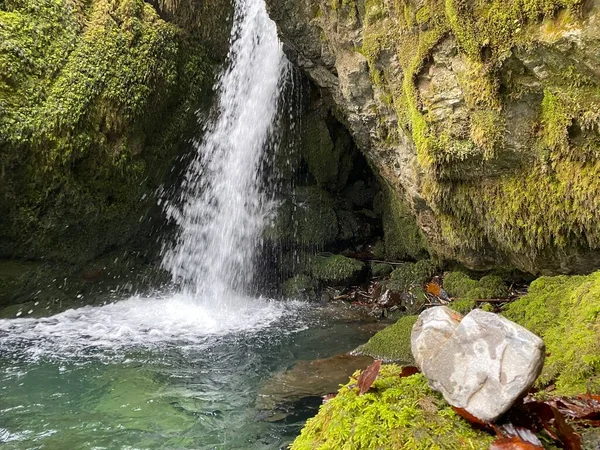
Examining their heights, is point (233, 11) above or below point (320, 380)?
above

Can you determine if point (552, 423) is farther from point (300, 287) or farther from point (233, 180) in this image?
point (233, 180)

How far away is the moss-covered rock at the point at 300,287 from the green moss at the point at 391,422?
260 inches

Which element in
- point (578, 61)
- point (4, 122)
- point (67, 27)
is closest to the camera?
point (578, 61)

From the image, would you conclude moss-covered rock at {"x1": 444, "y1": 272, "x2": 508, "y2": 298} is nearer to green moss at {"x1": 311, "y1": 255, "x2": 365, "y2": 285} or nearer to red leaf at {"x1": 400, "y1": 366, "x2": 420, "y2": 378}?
green moss at {"x1": 311, "y1": 255, "x2": 365, "y2": 285}

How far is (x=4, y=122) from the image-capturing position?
6.22 metres

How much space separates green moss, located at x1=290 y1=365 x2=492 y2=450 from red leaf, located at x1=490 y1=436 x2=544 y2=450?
0.07 m

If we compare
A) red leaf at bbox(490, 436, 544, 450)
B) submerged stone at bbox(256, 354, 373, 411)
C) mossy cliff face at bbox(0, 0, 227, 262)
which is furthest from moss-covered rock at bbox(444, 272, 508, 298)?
mossy cliff face at bbox(0, 0, 227, 262)

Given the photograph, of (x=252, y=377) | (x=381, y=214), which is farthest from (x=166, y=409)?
(x=381, y=214)

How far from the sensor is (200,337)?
6.54 metres

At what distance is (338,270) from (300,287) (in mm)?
831

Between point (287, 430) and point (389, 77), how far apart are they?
404 centimetres

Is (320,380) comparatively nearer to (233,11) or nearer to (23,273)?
(23,273)

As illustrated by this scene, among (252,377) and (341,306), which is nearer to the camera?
(252,377)

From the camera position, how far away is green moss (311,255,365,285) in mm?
8773
